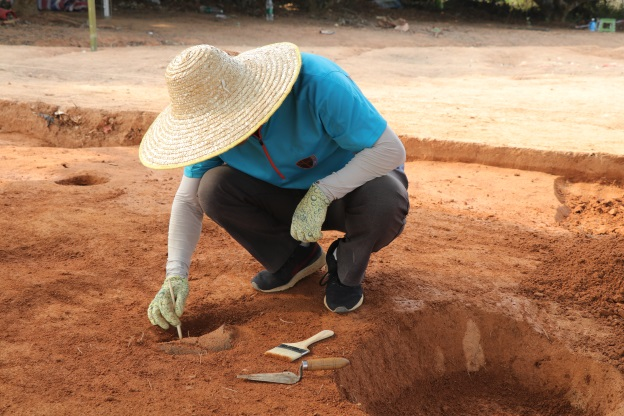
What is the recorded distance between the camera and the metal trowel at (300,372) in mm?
2285

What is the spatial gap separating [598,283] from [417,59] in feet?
24.5

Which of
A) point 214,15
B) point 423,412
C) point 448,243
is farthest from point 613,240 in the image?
point 214,15

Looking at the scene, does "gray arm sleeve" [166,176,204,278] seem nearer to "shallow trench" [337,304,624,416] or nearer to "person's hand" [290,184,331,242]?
"person's hand" [290,184,331,242]

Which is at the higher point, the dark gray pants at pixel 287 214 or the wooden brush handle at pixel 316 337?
the dark gray pants at pixel 287 214

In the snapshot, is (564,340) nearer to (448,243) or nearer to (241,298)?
(448,243)

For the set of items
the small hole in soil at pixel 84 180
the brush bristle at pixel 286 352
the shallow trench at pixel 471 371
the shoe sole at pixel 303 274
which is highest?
the small hole in soil at pixel 84 180

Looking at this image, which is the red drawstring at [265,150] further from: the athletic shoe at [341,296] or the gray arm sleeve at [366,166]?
the athletic shoe at [341,296]

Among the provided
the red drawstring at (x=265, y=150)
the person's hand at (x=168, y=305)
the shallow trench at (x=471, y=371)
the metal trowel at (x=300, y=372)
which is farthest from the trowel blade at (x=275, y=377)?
the red drawstring at (x=265, y=150)

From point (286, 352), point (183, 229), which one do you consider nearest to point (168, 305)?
point (183, 229)

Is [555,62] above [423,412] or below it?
above

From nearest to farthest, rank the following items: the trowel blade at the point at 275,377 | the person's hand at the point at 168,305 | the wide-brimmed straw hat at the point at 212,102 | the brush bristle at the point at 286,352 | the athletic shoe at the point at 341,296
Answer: the wide-brimmed straw hat at the point at 212,102 → the trowel blade at the point at 275,377 → the brush bristle at the point at 286,352 → the person's hand at the point at 168,305 → the athletic shoe at the point at 341,296

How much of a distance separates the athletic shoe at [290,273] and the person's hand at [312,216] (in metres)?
0.49

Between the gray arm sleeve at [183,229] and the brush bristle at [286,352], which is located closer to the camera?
the brush bristle at [286,352]

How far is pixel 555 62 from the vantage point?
9867 mm
